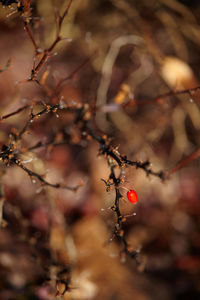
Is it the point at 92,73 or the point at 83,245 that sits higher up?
the point at 92,73

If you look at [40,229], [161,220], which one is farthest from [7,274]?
[161,220]

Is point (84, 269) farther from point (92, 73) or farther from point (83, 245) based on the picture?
point (92, 73)

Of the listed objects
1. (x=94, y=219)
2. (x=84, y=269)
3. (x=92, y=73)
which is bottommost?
(x=84, y=269)

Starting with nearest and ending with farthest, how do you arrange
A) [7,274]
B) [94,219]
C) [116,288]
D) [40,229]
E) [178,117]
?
1. [7,274]
2. [116,288]
3. [40,229]
4. [94,219]
5. [178,117]

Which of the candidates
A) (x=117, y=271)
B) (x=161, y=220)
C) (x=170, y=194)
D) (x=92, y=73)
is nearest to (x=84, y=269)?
(x=117, y=271)

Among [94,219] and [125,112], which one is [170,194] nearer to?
[94,219]

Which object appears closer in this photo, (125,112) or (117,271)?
(117,271)

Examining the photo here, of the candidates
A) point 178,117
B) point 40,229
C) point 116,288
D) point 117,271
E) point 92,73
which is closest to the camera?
point 116,288
